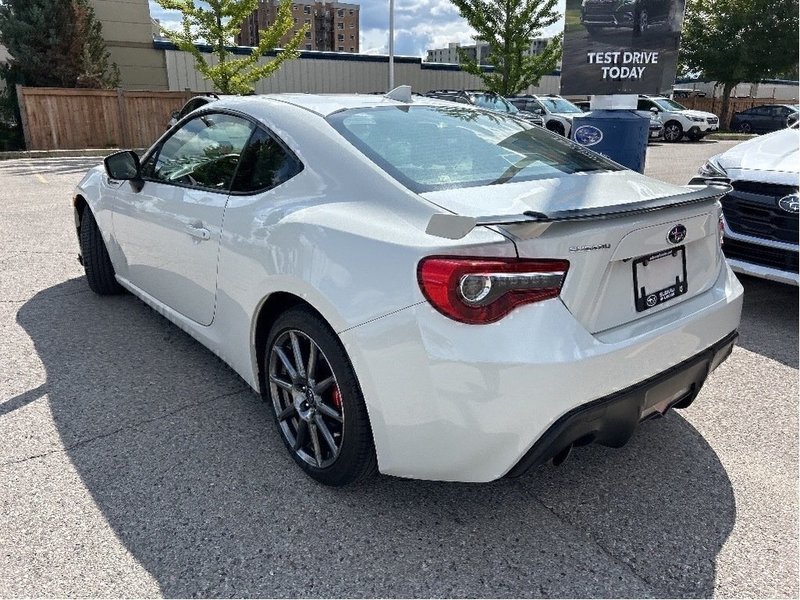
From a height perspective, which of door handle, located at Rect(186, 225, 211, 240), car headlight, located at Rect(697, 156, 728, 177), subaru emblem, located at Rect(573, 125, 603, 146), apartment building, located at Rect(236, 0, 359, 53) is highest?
apartment building, located at Rect(236, 0, 359, 53)

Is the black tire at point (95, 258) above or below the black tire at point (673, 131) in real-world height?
above

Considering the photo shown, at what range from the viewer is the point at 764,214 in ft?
14.2

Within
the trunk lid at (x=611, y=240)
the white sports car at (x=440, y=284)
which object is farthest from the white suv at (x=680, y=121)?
the trunk lid at (x=611, y=240)

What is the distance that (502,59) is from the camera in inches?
948

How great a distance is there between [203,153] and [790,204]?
377 cm

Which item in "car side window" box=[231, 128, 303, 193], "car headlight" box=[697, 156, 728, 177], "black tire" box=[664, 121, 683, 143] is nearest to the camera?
"car side window" box=[231, 128, 303, 193]

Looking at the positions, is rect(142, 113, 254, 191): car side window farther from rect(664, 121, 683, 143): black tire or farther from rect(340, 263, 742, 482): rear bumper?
rect(664, 121, 683, 143): black tire

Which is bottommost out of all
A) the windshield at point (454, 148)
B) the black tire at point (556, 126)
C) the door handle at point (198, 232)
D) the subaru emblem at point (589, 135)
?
the black tire at point (556, 126)

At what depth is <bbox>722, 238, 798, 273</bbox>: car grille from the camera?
4215 millimetres

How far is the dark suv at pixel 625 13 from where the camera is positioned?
241 inches

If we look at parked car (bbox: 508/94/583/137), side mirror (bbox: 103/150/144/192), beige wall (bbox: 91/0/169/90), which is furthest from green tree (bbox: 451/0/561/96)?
side mirror (bbox: 103/150/144/192)

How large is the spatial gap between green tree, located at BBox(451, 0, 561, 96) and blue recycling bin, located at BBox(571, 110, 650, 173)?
754 inches

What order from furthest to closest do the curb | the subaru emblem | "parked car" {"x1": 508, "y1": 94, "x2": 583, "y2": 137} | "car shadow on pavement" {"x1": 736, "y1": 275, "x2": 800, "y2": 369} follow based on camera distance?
"parked car" {"x1": 508, "y1": 94, "x2": 583, "y2": 137} < the curb < the subaru emblem < "car shadow on pavement" {"x1": 736, "y1": 275, "x2": 800, "y2": 369}

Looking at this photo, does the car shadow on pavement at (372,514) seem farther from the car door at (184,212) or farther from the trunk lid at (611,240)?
the trunk lid at (611,240)
